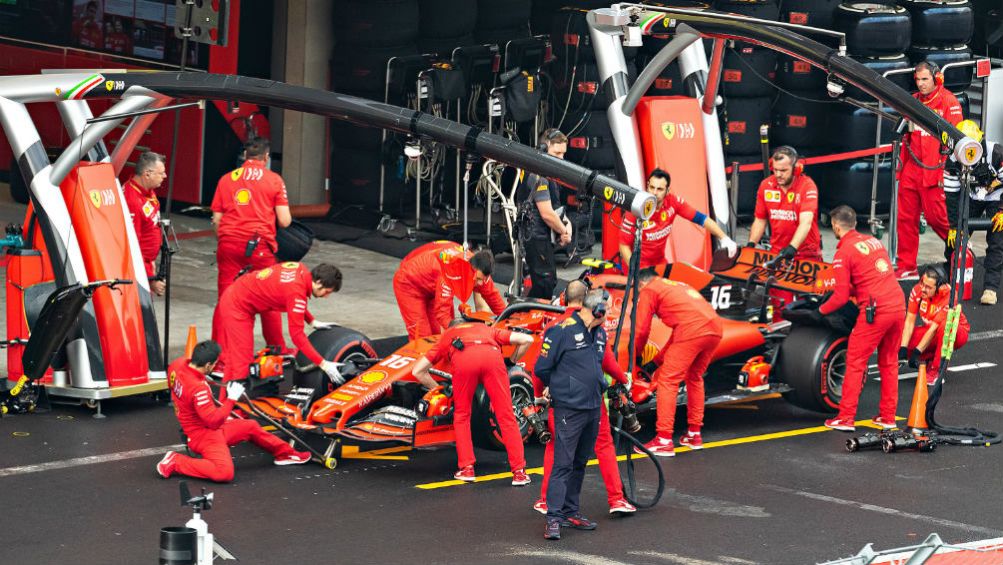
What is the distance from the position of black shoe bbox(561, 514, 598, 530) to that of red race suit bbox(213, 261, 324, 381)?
263cm

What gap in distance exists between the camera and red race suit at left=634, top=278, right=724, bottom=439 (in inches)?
493

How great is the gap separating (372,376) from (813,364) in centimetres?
349

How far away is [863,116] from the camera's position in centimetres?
2116

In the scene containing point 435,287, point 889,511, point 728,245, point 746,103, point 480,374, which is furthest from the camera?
point 746,103

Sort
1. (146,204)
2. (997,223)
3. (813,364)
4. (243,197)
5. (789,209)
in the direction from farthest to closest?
1. (997,223)
2. (789,209)
3. (243,197)
4. (146,204)
5. (813,364)

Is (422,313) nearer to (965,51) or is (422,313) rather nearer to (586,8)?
(586,8)

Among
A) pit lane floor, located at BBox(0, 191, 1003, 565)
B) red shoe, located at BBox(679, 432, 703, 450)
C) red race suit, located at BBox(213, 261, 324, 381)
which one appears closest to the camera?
pit lane floor, located at BBox(0, 191, 1003, 565)

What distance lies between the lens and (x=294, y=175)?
2136 centimetres

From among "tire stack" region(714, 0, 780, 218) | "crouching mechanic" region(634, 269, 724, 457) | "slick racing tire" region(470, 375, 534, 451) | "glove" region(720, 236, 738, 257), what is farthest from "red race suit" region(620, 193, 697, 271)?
"tire stack" region(714, 0, 780, 218)

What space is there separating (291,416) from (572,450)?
103 inches

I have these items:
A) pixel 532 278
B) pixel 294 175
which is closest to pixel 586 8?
pixel 294 175

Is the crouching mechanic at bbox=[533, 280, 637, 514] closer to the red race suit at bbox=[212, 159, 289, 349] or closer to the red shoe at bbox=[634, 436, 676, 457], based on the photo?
the red shoe at bbox=[634, 436, 676, 457]

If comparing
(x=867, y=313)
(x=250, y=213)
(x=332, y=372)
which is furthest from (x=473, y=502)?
(x=250, y=213)

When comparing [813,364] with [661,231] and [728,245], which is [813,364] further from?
[661,231]
